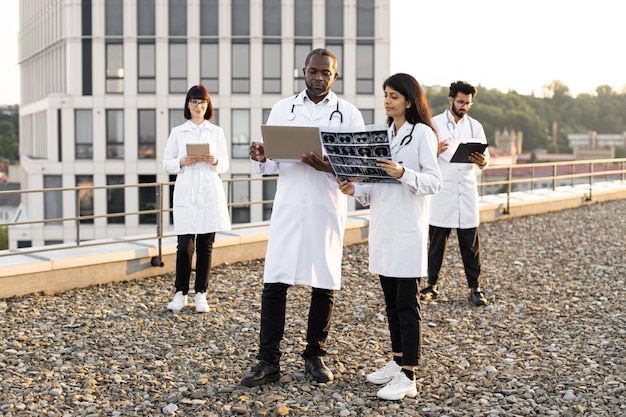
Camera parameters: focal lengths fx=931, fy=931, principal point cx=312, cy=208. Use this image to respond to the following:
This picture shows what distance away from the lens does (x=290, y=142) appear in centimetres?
572

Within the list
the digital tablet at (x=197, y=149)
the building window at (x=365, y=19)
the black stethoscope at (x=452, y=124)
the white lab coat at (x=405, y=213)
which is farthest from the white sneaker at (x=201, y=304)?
the building window at (x=365, y=19)

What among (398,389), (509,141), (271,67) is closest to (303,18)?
(271,67)

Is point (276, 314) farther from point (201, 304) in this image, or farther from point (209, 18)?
point (209, 18)

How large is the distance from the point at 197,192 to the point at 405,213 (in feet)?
10.6

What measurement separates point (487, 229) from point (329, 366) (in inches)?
359

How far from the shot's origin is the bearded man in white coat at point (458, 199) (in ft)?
29.8

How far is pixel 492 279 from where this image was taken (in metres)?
10.8

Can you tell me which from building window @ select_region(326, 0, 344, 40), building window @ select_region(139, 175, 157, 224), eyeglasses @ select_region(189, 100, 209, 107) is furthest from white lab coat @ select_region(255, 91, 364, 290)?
building window @ select_region(326, 0, 344, 40)

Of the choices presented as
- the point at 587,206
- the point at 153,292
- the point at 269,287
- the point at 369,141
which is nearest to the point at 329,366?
the point at 269,287

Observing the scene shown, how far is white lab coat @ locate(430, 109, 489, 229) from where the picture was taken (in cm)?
913

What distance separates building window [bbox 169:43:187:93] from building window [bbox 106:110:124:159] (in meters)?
3.01

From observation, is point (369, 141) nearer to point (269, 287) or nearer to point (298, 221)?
point (298, 221)

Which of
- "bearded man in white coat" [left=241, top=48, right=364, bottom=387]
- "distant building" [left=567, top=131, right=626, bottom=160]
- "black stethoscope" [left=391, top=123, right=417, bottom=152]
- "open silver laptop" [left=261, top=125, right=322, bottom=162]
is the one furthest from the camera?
"distant building" [left=567, top=131, right=626, bottom=160]

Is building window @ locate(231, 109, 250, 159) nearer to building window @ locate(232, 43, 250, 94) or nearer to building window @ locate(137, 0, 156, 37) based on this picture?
building window @ locate(232, 43, 250, 94)
